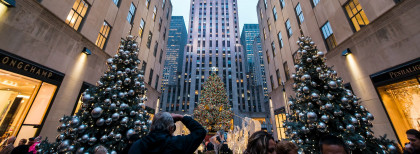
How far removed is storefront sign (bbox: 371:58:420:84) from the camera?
→ 6.08m

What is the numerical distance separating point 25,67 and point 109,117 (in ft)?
17.2

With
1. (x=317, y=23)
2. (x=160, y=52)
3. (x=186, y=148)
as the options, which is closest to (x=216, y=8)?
(x=160, y=52)

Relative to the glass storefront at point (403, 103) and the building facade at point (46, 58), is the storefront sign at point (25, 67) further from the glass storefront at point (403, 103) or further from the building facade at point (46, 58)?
the glass storefront at point (403, 103)

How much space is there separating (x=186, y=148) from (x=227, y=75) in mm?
60030

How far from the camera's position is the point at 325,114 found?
4887 millimetres

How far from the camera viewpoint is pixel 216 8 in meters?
71.4

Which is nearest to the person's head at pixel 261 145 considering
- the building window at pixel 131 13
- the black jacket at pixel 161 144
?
the black jacket at pixel 161 144

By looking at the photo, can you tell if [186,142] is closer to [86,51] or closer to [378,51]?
[86,51]

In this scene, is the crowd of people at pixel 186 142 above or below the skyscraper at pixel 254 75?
below

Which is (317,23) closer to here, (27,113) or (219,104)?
(219,104)

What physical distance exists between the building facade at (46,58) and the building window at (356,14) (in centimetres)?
1664

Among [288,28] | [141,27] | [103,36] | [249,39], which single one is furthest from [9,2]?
[249,39]

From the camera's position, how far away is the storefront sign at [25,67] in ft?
18.2

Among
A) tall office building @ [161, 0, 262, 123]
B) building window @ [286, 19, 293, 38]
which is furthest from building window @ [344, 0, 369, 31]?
tall office building @ [161, 0, 262, 123]
